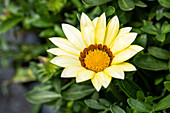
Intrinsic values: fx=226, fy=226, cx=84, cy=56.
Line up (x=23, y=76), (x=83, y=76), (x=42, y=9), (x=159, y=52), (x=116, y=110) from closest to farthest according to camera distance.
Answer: (x=83, y=76)
(x=116, y=110)
(x=159, y=52)
(x=42, y=9)
(x=23, y=76)

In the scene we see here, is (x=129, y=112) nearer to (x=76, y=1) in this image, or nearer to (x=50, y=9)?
(x=76, y=1)

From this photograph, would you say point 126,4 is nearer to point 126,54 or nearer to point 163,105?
point 126,54

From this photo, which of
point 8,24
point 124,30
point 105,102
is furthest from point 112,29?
point 8,24

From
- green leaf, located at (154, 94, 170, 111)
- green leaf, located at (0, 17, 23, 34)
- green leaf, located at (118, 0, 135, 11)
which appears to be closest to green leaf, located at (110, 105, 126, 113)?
green leaf, located at (154, 94, 170, 111)

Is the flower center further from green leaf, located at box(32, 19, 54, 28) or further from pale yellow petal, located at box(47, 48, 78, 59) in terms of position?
green leaf, located at box(32, 19, 54, 28)

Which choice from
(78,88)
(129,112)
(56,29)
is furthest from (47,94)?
(129,112)
